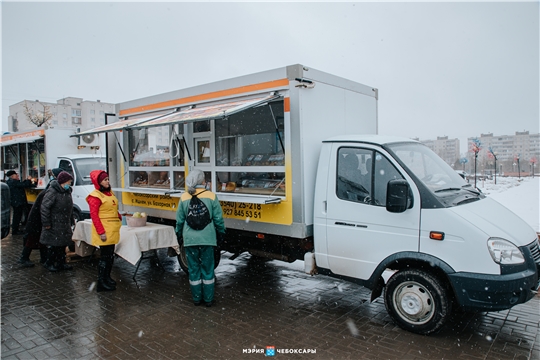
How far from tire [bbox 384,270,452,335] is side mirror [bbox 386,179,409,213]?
77cm

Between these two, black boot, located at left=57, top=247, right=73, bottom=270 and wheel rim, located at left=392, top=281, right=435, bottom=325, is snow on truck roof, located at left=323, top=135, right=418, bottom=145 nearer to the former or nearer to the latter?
wheel rim, located at left=392, top=281, right=435, bottom=325

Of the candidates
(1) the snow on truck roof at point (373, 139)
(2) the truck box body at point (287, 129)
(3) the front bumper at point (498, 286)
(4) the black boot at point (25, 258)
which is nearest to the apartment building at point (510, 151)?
(2) the truck box body at point (287, 129)

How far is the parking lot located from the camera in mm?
4156

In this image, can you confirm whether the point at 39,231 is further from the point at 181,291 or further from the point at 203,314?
the point at 203,314

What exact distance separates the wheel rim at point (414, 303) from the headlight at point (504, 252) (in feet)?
2.66

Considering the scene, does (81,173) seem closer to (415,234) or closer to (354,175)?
(354,175)

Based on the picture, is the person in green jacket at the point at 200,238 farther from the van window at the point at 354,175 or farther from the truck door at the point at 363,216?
the van window at the point at 354,175

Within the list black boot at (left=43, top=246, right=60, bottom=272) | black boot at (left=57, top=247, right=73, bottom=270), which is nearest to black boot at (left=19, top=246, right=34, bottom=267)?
black boot at (left=43, top=246, right=60, bottom=272)

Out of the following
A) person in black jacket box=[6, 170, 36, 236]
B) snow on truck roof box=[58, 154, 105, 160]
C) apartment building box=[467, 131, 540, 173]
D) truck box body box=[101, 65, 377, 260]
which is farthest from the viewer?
apartment building box=[467, 131, 540, 173]

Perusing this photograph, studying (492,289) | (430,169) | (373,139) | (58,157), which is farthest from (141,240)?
(58,157)

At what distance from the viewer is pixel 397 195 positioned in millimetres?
4324

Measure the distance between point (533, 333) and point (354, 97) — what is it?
149 inches

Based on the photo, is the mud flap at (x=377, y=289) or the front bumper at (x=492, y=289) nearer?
the front bumper at (x=492, y=289)

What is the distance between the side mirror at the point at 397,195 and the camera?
4304 millimetres
